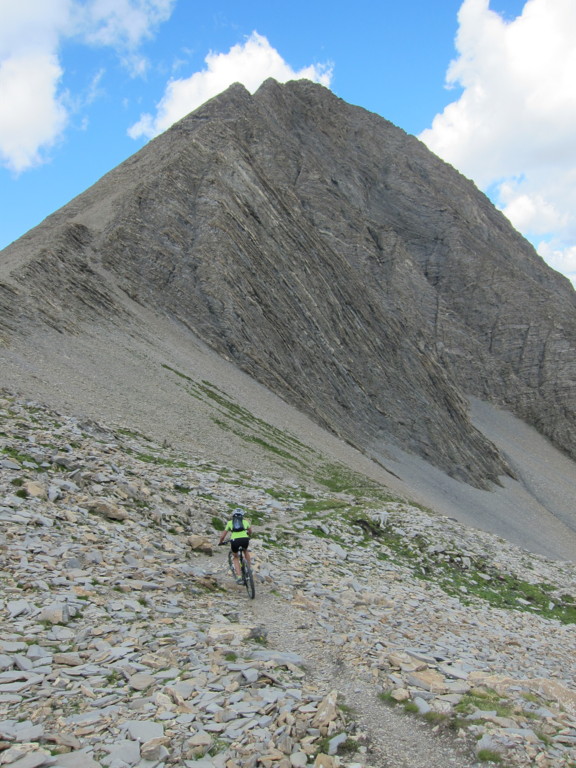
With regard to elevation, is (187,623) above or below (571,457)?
below

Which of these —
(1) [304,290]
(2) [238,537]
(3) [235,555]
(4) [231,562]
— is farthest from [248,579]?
(1) [304,290]

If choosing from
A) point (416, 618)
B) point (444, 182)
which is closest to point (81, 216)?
point (416, 618)

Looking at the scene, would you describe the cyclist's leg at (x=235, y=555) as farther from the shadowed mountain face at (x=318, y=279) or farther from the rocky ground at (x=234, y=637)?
the shadowed mountain face at (x=318, y=279)

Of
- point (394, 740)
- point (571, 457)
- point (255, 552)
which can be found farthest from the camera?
point (571, 457)

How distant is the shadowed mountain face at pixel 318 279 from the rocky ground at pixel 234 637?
27.5 m

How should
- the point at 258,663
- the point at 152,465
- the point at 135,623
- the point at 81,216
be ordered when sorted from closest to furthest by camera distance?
1. the point at 258,663
2. the point at 135,623
3. the point at 152,465
4. the point at 81,216

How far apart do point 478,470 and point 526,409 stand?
99.7 feet

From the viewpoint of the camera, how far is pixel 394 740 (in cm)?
827

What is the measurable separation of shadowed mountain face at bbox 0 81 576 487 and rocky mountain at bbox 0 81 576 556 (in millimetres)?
289

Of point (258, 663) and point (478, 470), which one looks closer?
point (258, 663)

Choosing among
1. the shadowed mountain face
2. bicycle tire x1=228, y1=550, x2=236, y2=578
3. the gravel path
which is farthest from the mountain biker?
the shadowed mountain face

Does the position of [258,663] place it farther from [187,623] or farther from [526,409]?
[526,409]

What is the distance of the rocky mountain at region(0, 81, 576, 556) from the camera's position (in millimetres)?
52562

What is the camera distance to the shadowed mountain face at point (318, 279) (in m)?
62.2
